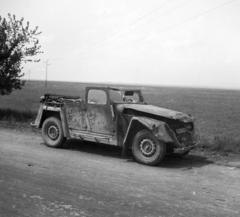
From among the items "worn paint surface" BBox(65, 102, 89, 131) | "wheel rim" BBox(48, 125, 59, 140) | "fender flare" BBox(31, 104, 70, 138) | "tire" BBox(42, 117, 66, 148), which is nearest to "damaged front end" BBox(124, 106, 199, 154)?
"worn paint surface" BBox(65, 102, 89, 131)

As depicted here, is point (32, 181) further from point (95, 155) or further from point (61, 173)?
point (95, 155)

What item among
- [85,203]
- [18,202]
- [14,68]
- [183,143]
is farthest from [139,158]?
[14,68]

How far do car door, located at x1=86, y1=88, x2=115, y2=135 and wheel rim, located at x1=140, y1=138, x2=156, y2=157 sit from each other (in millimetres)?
861

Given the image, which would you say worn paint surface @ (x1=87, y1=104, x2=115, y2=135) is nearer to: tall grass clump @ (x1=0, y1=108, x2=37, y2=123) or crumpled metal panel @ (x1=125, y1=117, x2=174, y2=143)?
crumpled metal panel @ (x1=125, y1=117, x2=174, y2=143)

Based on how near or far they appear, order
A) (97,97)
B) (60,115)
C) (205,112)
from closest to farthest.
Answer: (97,97)
(60,115)
(205,112)

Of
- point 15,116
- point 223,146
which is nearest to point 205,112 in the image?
point 15,116

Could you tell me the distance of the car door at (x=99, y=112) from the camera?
7.25m

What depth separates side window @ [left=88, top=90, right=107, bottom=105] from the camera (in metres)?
7.41

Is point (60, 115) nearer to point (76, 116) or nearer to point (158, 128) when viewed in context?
point (76, 116)

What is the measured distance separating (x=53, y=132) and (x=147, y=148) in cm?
314

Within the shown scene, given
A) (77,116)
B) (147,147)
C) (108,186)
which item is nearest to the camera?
(108,186)

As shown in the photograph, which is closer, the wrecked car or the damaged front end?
the damaged front end

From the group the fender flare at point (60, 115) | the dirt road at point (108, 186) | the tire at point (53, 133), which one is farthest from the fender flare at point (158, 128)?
the tire at point (53, 133)

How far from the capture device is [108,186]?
16.6 feet
